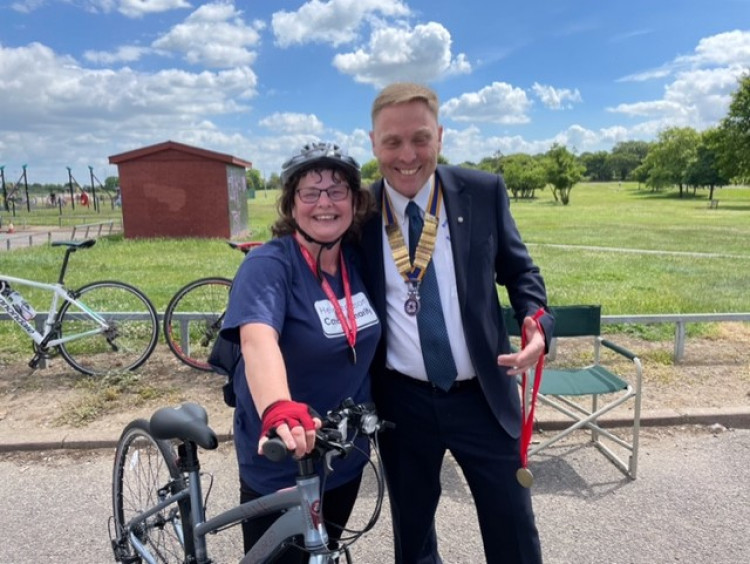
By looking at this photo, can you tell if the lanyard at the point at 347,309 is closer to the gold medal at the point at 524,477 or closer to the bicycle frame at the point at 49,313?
the gold medal at the point at 524,477

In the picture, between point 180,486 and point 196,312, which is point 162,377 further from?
point 180,486

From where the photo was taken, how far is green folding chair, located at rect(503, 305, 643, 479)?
390cm

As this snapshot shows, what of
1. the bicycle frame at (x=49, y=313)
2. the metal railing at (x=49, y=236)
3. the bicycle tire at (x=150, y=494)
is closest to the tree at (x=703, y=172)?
the metal railing at (x=49, y=236)

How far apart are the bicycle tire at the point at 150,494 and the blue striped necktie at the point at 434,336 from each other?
1.07 metres

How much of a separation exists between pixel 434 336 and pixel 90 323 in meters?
4.72

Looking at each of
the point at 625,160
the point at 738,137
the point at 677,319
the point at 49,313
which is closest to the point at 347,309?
the point at 49,313

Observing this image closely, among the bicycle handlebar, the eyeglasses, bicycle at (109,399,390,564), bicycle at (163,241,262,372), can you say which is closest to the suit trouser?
bicycle at (109,399,390,564)

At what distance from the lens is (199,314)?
5.88 m

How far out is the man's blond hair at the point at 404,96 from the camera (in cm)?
204

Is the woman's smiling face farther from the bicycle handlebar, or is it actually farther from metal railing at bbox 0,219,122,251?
metal railing at bbox 0,219,122,251

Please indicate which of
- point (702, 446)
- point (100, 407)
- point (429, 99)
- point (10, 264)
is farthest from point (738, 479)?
point (10, 264)

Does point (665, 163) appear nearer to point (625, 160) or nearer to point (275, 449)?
point (625, 160)

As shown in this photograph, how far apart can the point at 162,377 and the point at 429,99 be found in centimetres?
444

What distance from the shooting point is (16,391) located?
5.25m
